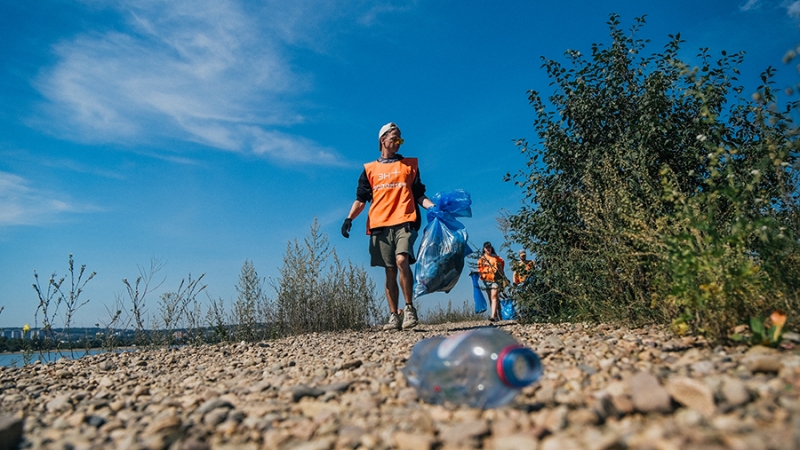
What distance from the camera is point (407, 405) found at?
2115 mm

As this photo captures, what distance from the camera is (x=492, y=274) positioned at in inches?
247

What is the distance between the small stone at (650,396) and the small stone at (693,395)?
0.06 meters

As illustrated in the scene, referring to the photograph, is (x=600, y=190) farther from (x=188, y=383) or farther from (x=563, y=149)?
(x=188, y=383)

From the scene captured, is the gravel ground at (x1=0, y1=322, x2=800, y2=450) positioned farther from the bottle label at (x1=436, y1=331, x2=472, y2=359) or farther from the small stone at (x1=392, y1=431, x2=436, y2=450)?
the bottle label at (x1=436, y1=331, x2=472, y2=359)

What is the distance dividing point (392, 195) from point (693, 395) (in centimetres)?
428

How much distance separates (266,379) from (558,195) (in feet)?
13.0

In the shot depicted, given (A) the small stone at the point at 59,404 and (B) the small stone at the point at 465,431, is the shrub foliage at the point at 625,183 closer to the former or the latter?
(B) the small stone at the point at 465,431

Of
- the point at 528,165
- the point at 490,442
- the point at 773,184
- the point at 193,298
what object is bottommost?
the point at 490,442

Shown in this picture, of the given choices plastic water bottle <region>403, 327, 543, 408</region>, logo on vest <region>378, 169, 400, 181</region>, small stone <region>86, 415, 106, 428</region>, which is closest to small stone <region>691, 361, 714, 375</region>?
plastic water bottle <region>403, 327, 543, 408</region>

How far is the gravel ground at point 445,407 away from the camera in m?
1.51

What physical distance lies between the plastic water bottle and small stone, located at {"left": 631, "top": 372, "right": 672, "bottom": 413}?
37 centimetres

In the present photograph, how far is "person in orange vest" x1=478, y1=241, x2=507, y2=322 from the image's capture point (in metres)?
5.72

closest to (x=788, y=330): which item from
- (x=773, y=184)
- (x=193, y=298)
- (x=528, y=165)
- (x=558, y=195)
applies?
(x=773, y=184)

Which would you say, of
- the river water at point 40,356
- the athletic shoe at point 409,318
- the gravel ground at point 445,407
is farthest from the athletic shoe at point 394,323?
the river water at point 40,356
